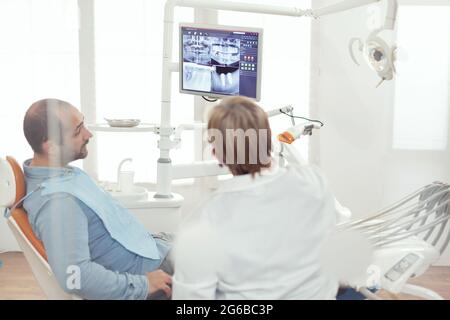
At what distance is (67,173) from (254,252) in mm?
530

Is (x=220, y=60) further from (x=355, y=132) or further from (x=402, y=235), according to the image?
(x=402, y=235)

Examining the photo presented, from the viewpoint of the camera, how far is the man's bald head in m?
1.43

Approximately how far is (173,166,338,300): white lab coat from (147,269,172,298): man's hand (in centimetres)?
25

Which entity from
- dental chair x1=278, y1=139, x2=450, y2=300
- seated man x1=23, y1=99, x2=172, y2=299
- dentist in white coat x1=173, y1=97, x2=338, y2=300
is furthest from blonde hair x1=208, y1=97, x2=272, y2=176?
seated man x1=23, y1=99, x2=172, y2=299

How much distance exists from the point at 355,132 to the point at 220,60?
1.43 ft

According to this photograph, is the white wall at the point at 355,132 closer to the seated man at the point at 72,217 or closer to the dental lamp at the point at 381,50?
the dental lamp at the point at 381,50

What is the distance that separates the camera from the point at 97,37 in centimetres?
152

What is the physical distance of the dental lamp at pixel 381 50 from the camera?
1.58m

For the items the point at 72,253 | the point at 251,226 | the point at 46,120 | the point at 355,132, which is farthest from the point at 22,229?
the point at 355,132

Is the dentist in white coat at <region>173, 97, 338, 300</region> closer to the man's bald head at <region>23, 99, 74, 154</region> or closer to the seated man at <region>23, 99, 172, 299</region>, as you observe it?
the seated man at <region>23, 99, 172, 299</region>

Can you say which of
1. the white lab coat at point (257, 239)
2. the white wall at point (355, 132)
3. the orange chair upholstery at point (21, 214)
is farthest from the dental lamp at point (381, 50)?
the orange chair upholstery at point (21, 214)
